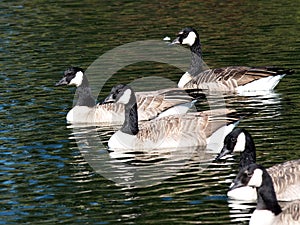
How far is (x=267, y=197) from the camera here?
13.2 metres

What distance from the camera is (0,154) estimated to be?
1839 centimetres

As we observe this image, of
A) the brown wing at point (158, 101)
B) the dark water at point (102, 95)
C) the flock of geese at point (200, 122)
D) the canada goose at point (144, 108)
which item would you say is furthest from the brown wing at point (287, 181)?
the brown wing at point (158, 101)

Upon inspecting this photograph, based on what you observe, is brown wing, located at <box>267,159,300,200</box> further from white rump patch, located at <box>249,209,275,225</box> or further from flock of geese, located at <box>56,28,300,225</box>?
white rump patch, located at <box>249,209,275,225</box>

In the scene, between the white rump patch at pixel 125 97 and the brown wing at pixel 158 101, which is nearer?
the white rump patch at pixel 125 97

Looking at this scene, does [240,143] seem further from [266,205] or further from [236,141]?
[266,205]

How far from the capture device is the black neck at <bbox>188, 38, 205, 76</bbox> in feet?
87.1

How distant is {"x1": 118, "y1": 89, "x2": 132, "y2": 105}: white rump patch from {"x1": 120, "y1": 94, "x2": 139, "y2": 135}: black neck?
0.25ft

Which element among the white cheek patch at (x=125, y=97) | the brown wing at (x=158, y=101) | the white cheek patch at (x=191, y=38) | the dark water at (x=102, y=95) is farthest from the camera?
the white cheek patch at (x=191, y=38)

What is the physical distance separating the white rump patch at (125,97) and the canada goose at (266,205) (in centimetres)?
621

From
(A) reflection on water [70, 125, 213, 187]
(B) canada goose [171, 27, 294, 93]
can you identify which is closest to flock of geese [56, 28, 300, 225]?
(B) canada goose [171, 27, 294, 93]

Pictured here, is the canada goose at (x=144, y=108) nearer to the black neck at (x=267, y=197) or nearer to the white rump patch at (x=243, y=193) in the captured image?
the white rump patch at (x=243, y=193)

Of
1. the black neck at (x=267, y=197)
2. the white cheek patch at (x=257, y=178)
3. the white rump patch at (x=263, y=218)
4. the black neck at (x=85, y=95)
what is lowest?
the white rump patch at (x=263, y=218)

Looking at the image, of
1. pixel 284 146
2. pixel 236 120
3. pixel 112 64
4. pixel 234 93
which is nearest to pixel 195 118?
pixel 236 120

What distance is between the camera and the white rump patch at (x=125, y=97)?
19.7 m
